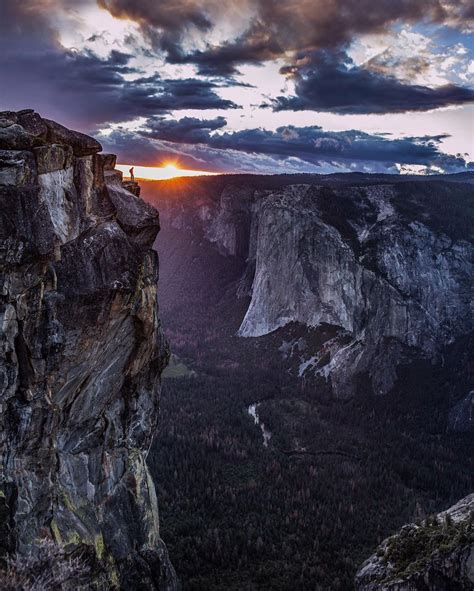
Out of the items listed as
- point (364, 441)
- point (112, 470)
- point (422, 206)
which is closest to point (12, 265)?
point (112, 470)

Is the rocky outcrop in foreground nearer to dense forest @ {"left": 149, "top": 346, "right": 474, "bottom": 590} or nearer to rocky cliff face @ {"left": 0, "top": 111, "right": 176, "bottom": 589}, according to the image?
rocky cliff face @ {"left": 0, "top": 111, "right": 176, "bottom": 589}

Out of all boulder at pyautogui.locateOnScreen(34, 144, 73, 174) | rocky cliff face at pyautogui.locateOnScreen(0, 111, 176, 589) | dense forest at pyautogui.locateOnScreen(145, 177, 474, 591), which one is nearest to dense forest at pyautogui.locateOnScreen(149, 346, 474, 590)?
dense forest at pyautogui.locateOnScreen(145, 177, 474, 591)

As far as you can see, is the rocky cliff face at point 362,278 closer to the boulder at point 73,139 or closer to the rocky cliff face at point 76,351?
the rocky cliff face at point 76,351

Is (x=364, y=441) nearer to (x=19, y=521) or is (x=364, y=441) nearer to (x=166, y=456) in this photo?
(x=166, y=456)

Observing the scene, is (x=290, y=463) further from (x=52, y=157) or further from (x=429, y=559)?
(x=52, y=157)

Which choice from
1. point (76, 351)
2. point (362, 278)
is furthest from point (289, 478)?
point (362, 278)

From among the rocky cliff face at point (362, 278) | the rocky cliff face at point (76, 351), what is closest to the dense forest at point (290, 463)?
the rocky cliff face at point (362, 278)
